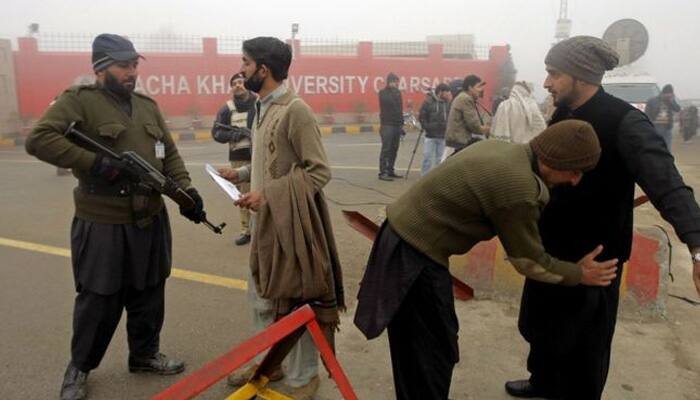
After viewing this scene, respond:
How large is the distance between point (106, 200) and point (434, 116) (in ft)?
20.4

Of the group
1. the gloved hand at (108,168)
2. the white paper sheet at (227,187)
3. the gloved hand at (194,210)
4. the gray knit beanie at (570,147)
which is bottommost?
the gloved hand at (194,210)

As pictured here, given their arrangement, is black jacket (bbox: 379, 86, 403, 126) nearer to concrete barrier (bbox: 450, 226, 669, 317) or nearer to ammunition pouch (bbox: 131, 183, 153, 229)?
concrete barrier (bbox: 450, 226, 669, 317)

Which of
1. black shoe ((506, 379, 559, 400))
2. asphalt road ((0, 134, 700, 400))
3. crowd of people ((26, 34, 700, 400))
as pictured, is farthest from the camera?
asphalt road ((0, 134, 700, 400))

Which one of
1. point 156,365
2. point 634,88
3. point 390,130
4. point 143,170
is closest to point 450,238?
point 143,170

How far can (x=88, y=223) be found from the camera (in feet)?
9.07

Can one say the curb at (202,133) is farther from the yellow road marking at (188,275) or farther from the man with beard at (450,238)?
the man with beard at (450,238)

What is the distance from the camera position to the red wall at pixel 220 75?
14.5m

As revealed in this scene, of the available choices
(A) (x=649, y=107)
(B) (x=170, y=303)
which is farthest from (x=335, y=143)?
(B) (x=170, y=303)

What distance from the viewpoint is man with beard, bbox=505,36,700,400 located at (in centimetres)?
218

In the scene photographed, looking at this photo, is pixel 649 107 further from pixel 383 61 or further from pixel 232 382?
pixel 232 382

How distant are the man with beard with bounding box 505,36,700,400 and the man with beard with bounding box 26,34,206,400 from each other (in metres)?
1.95

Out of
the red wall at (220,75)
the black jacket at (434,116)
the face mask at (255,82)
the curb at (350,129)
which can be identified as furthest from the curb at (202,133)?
the face mask at (255,82)

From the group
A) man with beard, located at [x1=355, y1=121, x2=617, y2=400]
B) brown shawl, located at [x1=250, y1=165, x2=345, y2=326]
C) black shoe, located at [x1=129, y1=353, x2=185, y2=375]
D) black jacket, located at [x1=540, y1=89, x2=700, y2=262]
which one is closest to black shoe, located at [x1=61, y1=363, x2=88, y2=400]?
black shoe, located at [x1=129, y1=353, x2=185, y2=375]

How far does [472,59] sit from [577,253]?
19.1 metres
